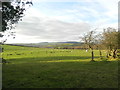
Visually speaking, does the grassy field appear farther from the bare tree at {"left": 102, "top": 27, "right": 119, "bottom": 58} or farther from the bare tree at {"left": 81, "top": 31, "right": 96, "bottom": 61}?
the bare tree at {"left": 102, "top": 27, "right": 119, "bottom": 58}

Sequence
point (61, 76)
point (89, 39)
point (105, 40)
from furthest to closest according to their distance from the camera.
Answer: point (105, 40), point (89, 39), point (61, 76)

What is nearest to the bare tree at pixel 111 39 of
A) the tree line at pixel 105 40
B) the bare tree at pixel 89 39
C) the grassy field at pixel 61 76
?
the tree line at pixel 105 40

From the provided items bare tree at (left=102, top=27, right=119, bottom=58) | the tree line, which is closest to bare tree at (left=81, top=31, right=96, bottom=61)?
the tree line

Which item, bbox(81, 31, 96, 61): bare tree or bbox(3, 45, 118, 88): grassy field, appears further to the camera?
bbox(81, 31, 96, 61): bare tree

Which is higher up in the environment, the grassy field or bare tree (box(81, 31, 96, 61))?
bare tree (box(81, 31, 96, 61))

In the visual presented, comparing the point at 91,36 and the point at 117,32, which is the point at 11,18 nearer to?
the point at 91,36

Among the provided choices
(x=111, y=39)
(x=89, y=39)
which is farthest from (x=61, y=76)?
(x=111, y=39)

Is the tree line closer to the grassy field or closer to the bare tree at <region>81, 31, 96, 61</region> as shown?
the bare tree at <region>81, 31, 96, 61</region>

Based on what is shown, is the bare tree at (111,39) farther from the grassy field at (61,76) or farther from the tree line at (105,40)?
the grassy field at (61,76)

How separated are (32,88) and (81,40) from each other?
1323 inches

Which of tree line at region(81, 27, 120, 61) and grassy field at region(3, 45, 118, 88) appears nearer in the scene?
grassy field at region(3, 45, 118, 88)

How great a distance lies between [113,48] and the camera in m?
48.7

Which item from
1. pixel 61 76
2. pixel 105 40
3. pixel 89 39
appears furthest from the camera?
pixel 105 40

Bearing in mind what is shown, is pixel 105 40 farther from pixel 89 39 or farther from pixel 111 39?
pixel 89 39
